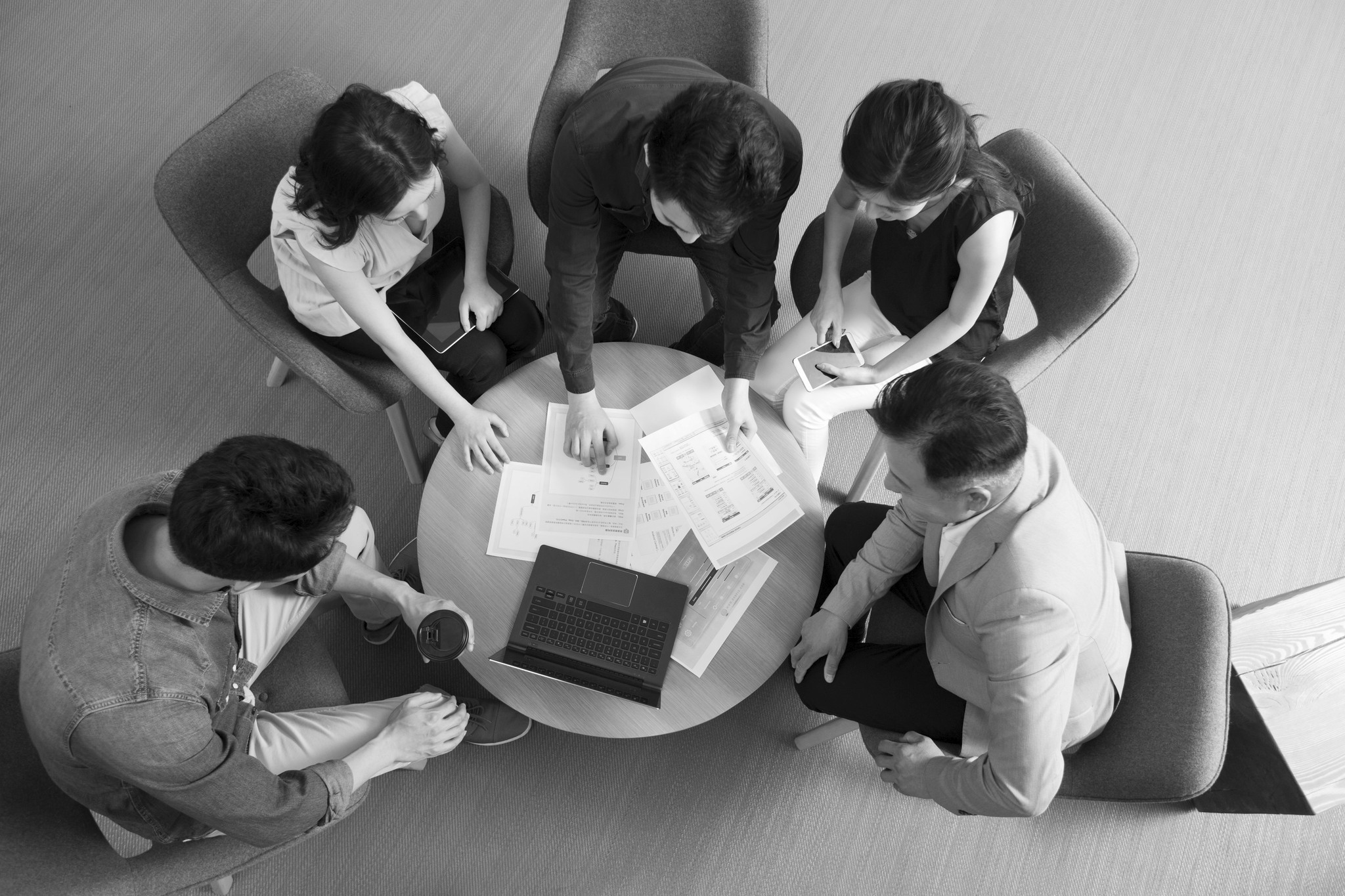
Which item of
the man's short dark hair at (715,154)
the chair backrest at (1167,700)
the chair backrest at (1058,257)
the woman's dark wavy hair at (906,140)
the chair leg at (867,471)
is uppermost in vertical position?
the man's short dark hair at (715,154)

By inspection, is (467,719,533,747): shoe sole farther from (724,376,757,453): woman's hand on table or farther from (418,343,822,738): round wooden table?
(724,376,757,453): woman's hand on table

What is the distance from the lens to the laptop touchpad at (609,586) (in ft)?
5.20

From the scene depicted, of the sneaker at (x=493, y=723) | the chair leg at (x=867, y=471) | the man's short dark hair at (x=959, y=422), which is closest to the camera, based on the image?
the man's short dark hair at (x=959, y=422)

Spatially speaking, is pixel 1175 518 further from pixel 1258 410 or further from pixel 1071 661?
pixel 1071 661

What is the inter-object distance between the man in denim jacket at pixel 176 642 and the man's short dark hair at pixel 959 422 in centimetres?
95

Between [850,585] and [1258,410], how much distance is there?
5.73 feet

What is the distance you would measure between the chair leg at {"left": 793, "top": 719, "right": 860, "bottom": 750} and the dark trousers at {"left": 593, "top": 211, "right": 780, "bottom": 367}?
96cm

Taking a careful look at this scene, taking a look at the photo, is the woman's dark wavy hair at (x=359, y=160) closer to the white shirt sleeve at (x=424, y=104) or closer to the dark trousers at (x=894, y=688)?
the white shirt sleeve at (x=424, y=104)

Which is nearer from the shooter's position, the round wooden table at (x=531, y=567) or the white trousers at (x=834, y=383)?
the round wooden table at (x=531, y=567)

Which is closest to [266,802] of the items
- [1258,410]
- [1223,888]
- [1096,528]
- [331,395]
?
[331,395]

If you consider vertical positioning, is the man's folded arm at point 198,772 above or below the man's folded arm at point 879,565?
above

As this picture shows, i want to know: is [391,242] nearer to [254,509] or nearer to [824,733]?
[254,509]

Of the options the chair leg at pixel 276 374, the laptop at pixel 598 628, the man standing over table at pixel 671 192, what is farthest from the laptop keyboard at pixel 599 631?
the chair leg at pixel 276 374

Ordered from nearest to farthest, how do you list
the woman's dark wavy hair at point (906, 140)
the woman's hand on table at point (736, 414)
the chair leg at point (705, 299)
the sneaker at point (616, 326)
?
1. the woman's dark wavy hair at point (906, 140)
2. the woman's hand on table at point (736, 414)
3. the sneaker at point (616, 326)
4. the chair leg at point (705, 299)
